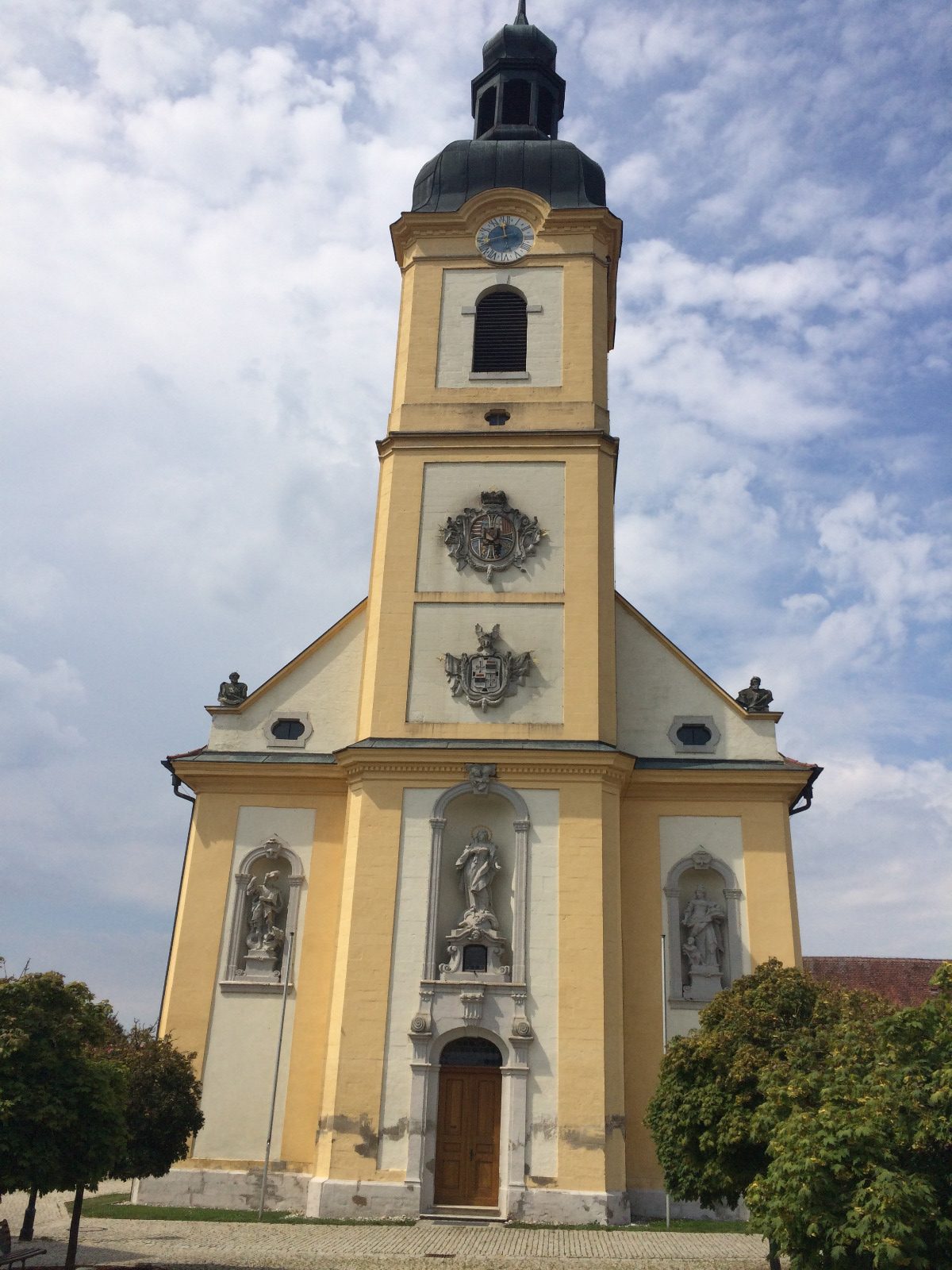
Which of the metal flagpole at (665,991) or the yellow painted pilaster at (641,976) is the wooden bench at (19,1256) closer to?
the yellow painted pilaster at (641,976)

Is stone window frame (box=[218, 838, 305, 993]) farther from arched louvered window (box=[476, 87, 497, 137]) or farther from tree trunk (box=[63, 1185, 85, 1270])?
arched louvered window (box=[476, 87, 497, 137])

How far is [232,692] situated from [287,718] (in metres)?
1.29

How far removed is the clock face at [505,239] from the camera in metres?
26.1

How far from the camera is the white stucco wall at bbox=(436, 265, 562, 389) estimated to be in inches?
979

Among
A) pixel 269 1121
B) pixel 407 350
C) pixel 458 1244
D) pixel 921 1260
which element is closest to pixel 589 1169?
pixel 458 1244

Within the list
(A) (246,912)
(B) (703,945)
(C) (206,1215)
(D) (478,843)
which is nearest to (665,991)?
(B) (703,945)

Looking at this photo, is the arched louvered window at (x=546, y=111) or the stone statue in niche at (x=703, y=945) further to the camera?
the arched louvered window at (x=546, y=111)

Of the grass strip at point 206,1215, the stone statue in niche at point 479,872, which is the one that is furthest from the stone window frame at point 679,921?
the grass strip at point 206,1215

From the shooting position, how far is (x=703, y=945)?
20.5m

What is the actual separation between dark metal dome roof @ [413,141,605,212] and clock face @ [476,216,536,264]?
2.43 feet

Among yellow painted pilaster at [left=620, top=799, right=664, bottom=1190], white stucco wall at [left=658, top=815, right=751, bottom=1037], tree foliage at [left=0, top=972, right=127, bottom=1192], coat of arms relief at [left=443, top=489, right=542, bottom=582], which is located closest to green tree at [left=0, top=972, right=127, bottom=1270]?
tree foliage at [left=0, top=972, right=127, bottom=1192]

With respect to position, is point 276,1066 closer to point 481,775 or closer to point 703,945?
point 481,775

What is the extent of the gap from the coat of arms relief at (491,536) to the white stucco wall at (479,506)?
0.35 ft

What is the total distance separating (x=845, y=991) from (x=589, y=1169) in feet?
19.6
